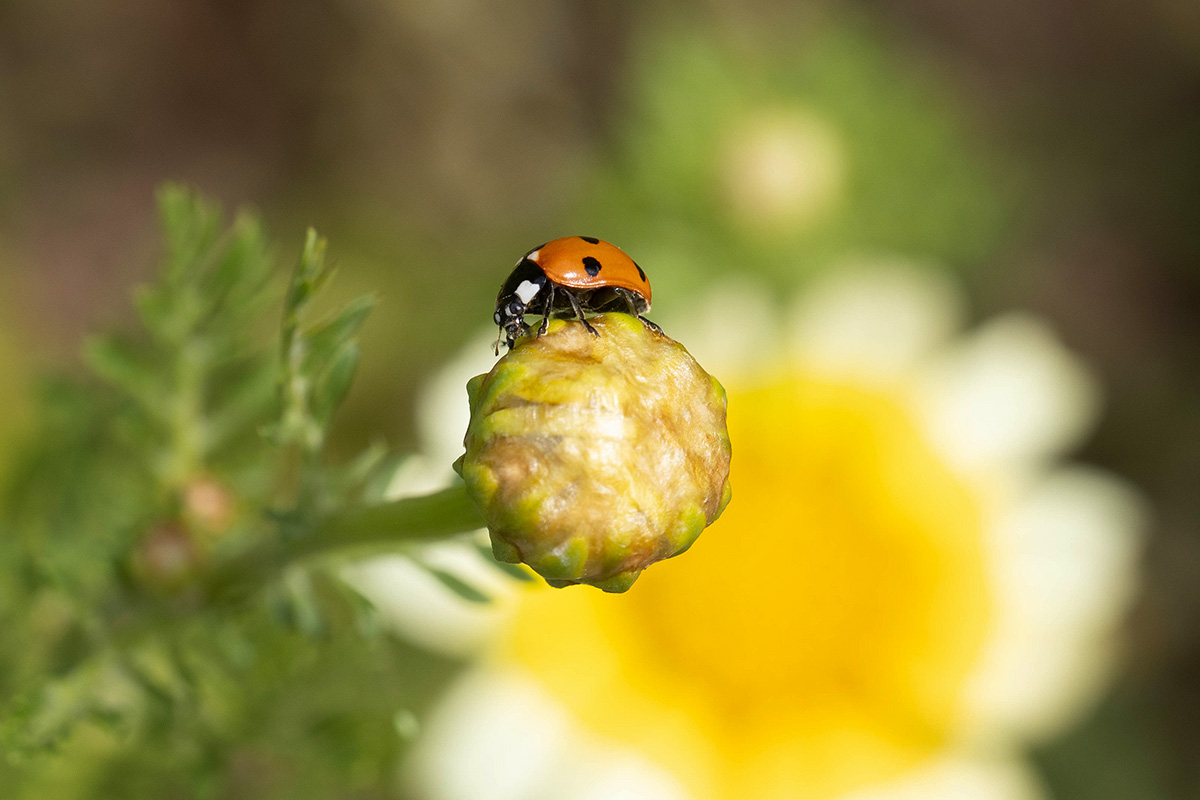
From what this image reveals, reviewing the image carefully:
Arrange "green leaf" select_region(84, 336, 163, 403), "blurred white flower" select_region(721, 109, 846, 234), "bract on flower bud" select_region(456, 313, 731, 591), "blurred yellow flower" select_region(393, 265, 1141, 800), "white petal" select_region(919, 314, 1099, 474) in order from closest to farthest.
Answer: "bract on flower bud" select_region(456, 313, 731, 591), "green leaf" select_region(84, 336, 163, 403), "blurred yellow flower" select_region(393, 265, 1141, 800), "white petal" select_region(919, 314, 1099, 474), "blurred white flower" select_region(721, 109, 846, 234)

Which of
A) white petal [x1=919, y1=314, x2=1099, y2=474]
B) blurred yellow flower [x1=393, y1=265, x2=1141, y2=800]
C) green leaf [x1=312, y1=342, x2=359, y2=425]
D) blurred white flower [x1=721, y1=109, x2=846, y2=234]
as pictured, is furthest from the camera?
blurred white flower [x1=721, y1=109, x2=846, y2=234]

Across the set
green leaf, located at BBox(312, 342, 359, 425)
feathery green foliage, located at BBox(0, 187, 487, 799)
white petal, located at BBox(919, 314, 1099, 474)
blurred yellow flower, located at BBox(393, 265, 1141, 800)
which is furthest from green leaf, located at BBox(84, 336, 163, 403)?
white petal, located at BBox(919, 314, 1099, 474)

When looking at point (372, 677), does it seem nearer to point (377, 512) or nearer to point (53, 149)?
point (377, 512)

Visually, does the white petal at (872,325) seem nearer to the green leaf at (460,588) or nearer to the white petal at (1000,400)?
the white petal at (1000,400)

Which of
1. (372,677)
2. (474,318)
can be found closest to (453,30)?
(474,318)

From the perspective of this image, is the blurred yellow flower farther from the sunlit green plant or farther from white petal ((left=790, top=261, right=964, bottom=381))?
the sunlit green plant
